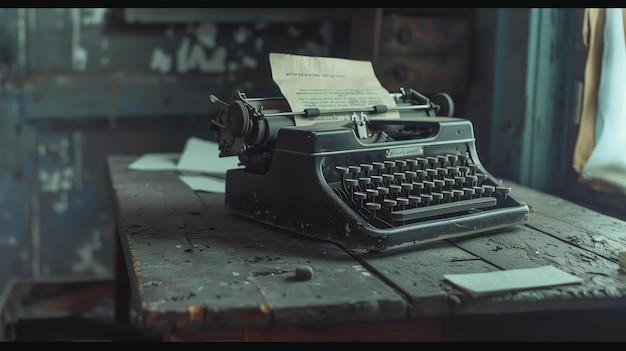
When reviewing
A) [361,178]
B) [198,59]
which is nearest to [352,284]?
[361,178]

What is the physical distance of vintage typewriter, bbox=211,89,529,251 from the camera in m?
1.50

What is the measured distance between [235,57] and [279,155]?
56.3 inches

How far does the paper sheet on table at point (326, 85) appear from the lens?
174 centimetres

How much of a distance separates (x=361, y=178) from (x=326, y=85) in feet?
1.17

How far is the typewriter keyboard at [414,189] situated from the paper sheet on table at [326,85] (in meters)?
0.22

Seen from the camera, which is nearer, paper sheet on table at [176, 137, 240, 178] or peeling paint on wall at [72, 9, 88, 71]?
paper sheet on table at [176, 137, 240, 178]

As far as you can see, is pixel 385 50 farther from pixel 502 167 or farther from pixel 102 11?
pixel 102 11

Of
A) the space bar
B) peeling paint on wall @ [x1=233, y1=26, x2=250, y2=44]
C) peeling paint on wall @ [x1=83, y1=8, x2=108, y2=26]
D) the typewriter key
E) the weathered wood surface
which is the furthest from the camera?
peeling paint on wall @ [x1=233, y1=26, x2=250, y2=44]

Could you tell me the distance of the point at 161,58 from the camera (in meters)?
2.90

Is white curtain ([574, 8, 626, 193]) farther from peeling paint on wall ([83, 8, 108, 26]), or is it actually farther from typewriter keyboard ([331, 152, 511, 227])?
peeling paint on wall ([83, 8, 108, 26])

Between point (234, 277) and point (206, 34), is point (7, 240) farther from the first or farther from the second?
point (234, 277)

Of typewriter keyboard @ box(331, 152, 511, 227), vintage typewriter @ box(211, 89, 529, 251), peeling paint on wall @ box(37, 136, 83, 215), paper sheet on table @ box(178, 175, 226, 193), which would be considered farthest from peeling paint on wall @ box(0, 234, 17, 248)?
typewriter keyboard @ box(331, 152, 511, 227)

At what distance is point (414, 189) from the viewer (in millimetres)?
1592

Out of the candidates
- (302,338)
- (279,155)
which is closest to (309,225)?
(279,155)
